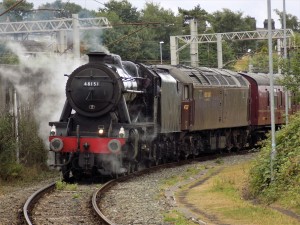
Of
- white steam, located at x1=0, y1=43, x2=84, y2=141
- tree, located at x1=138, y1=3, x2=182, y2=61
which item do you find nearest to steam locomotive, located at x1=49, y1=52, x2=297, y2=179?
white steam, located at x1=0, y1=43, x2=84, y2=141

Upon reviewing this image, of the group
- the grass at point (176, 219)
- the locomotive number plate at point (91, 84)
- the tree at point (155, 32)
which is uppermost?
the tree at point (155, 32)

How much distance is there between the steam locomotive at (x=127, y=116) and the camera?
19.8 metres

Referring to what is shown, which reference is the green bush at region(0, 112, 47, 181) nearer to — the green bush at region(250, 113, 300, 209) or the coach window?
the coach window

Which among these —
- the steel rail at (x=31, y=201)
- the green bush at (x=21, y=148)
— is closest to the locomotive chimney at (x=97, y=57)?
the green bush at (x=21, y=148)

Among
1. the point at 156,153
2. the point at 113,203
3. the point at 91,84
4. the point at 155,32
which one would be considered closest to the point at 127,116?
the point at 91,84

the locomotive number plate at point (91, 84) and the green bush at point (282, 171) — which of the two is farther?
the locomotive number plate at point (91, 84)

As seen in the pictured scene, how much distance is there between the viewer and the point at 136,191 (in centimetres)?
1736

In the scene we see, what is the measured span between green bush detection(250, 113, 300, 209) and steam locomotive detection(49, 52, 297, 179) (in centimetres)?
313

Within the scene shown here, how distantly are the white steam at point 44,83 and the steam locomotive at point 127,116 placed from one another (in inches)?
96.5

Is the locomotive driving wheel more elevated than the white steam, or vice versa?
the white steam

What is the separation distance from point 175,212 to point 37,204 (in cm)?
336

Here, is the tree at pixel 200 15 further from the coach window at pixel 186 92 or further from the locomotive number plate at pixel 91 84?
the locomotive number plate at pixel 91 84

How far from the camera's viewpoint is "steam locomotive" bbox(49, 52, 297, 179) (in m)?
19.8

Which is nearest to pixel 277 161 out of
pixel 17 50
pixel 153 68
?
pixel 153 68
